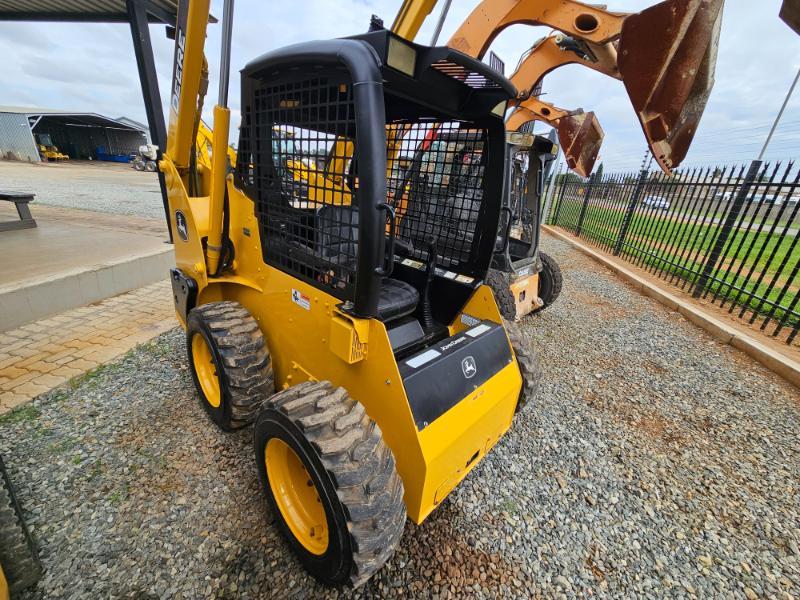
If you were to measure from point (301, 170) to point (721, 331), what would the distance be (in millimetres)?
5620

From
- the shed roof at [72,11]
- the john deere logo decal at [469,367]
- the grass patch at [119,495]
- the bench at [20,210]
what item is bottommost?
the grass patch at [119,495]

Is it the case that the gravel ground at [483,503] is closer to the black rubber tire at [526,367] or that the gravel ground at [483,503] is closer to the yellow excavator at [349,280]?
the yellow excavator at [349,280]

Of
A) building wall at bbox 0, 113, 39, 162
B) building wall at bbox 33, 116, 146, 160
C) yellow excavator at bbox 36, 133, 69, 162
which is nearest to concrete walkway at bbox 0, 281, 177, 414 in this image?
building wall at bbox 0, 113, 39, 162

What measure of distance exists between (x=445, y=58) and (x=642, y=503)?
273cm

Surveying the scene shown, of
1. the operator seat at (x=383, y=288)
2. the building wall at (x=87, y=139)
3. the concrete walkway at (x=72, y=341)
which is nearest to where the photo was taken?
the operator seat at (x=383, y=288)

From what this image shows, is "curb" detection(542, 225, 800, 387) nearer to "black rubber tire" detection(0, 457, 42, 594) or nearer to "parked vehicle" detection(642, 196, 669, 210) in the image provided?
"parked vehicle" detection(642, 196, 669, 210)

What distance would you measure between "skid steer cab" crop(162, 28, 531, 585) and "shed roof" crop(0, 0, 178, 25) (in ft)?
13.8

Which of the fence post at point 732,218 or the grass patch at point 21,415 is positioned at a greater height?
the fence post at point 732,218

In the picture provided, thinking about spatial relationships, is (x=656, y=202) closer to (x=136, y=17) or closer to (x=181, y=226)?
(x=181, y=226)

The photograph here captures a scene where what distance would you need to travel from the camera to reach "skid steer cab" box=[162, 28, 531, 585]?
1.37m

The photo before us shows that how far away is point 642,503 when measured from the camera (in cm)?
224

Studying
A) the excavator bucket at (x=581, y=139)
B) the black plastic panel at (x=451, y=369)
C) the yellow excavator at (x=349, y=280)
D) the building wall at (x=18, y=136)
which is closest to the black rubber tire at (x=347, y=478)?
the yellow excavator at (x=349, y=280)

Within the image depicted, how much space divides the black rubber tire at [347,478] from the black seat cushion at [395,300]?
0.65m

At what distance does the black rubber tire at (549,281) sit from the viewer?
4887 mm
